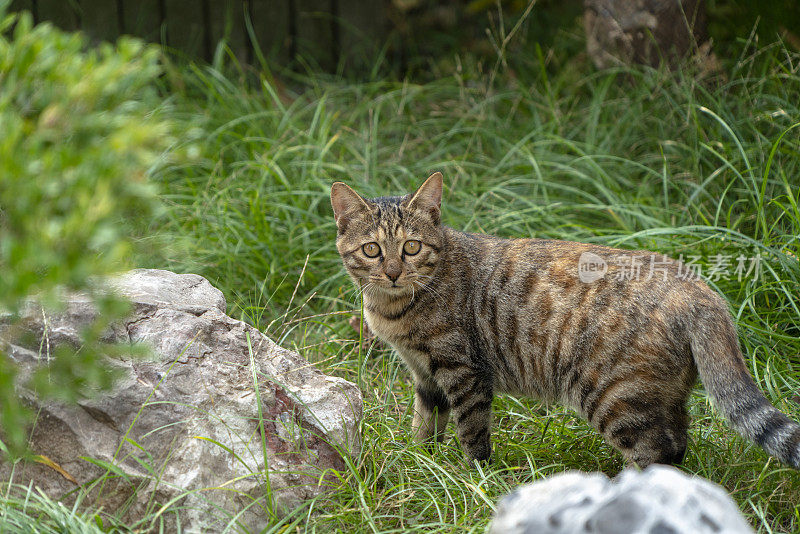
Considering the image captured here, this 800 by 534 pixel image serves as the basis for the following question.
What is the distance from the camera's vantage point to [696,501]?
67.6 inches

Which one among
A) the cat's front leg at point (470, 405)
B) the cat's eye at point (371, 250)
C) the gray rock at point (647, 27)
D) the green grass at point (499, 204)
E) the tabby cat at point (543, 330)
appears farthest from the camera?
the gray rock at point (647, 27)

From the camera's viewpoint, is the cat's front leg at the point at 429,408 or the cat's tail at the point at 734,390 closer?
the cat's tail at the point at 734,390

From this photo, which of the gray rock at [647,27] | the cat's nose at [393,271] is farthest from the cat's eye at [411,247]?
the gray rock at [647,27]

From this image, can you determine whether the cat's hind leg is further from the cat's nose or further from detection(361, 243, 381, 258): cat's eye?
detection(361, 243, 381, 258): cat's eye

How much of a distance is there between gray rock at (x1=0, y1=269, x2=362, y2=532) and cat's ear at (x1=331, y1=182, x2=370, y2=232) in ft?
2.67

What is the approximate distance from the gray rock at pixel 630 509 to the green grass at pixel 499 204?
2.66 feet

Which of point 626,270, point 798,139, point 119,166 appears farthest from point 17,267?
point 798,139

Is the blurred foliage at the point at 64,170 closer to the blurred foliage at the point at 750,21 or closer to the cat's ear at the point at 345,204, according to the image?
the cat's ear at the point at 345,204

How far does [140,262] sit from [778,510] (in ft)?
10.4

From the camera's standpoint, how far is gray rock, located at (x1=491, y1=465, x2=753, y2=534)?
1674mm

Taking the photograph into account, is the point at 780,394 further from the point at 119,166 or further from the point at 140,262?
the point at 140,262

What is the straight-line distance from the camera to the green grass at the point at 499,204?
3.08 meters

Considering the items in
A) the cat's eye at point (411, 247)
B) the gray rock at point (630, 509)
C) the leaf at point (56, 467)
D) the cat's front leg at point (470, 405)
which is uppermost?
the gray rock at point (630, 509)

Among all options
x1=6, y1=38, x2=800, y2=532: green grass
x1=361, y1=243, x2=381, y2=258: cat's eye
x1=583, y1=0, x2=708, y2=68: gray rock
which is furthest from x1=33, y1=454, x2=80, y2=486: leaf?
x1=583, y1=0, x2=708, y2=68: gray rock
